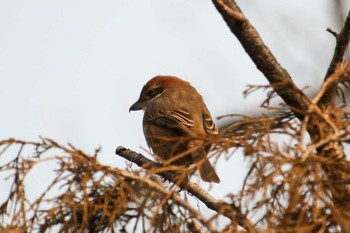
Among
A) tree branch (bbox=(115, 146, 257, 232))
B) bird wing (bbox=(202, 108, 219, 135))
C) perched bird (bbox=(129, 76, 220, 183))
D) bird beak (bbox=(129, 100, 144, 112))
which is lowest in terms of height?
tree branch (bbox=(115, 146, 257, 232))

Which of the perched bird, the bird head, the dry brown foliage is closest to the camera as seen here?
the dry brown foliage

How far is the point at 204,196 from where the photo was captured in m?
4.36

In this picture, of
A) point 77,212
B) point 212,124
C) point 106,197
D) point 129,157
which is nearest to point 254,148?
point 106,197

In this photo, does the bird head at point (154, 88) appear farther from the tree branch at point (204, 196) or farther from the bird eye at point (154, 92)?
the tree branch at point (204, 196)

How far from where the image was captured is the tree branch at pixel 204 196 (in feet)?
9.82

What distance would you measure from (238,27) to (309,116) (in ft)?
3.79

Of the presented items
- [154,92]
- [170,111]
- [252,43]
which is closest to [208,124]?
[170,111]

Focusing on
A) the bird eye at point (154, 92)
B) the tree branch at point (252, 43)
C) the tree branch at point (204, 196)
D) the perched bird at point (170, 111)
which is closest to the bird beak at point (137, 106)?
the perched bird at point (170, 111)

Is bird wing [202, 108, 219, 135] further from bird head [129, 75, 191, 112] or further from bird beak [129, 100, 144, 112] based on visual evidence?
bird beak [129, 100, 144, 112]

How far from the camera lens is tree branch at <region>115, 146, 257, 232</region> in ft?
9.82

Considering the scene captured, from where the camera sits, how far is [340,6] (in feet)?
27.6

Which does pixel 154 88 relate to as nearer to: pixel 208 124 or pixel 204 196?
pixel 208 124

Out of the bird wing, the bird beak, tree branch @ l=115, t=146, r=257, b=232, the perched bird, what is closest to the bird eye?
the perched bird

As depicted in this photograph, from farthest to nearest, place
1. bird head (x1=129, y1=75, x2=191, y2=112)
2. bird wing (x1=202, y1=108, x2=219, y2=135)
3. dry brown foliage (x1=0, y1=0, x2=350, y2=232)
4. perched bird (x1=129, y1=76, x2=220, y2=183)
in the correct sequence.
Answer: bird head (x1=129, y1=75, x2=191, y2=112) < bird wing (x1=202, y1=108, x2=219, y2=135) < perched bird (x1=129, y1=76, x2=220, y2=183) < dry brown foliage (x1=0, y1=0, x2=350, y2=232)
